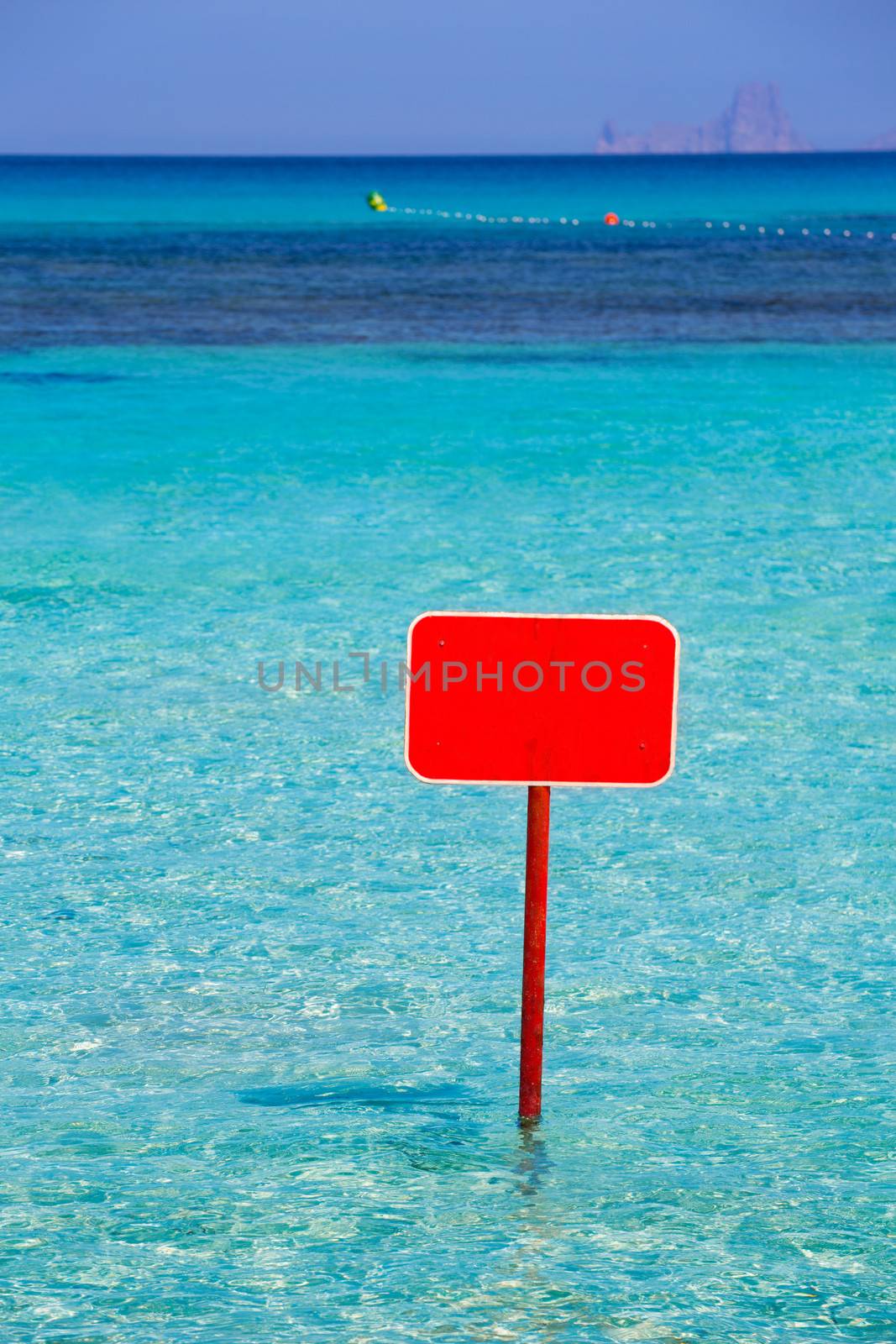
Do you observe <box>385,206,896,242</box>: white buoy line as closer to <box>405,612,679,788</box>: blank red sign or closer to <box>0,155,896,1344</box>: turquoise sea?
<box>0,155,896,1344</box>: turquoise sea

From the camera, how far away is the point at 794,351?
2397 centimetres

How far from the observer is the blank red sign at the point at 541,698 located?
361 centimetres

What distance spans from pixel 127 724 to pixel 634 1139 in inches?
165

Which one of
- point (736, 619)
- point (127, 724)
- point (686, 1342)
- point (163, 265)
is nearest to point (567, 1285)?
point (686, 1342)

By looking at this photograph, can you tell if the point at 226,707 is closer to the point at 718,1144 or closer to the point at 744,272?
the point at 718,1144

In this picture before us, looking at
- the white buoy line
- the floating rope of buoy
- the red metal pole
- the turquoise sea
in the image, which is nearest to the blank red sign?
the red metal pole

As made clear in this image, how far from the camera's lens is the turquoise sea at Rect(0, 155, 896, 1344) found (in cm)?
370

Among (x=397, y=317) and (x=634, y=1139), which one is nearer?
(x=634, y=1139)

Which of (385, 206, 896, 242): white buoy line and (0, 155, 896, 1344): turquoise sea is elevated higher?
(0, 155, 896, 1344): turquoise sea

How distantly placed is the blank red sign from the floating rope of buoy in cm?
5202

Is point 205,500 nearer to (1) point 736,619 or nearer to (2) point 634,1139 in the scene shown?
(1) point 736,619

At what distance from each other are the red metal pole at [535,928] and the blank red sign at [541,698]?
0.13m

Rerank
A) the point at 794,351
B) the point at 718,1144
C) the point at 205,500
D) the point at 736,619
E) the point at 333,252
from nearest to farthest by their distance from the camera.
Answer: the point at 718,1144 < the point at 736,619 < the point at 205,500 < the point at 794,351 < the point at 333,252

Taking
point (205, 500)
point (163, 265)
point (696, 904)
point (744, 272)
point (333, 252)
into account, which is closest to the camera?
point (696, 904)
